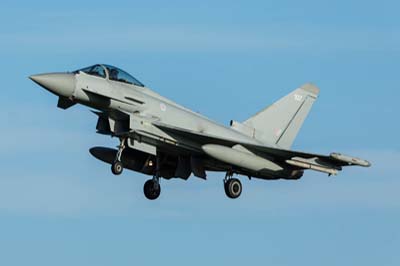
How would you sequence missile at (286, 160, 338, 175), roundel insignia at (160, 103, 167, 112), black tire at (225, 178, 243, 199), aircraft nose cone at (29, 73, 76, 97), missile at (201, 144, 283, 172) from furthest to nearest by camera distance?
black tire at (225, 178, 243, 199), missile at (286, 160, 338, 175), roundel insignia at (160, 103, 167, 112), missile at (201, 144, 283, 172), aircraft nose cone at (29, 73, 76, 97)

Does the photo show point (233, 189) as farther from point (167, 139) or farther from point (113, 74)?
point (113, 74)

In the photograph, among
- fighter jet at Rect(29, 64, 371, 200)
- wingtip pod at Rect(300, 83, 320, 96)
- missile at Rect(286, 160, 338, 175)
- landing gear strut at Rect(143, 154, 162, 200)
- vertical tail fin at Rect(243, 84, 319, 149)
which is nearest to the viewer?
fighter jet at Rect(29, 64, 371, 200)

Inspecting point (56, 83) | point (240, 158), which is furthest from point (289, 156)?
point (56, 83)

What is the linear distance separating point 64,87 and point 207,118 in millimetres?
4853

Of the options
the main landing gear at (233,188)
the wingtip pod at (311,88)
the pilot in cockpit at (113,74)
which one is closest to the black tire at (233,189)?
the main landing gear at (233,188)

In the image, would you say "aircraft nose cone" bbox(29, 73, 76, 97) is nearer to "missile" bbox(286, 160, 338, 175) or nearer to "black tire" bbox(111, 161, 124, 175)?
"black tire" bbox(111, 161, 124, 175)

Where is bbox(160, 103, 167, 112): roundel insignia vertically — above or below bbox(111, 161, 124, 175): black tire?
above

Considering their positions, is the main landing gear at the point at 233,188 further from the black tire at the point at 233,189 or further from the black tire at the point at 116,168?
the black tire at the point at 116,168

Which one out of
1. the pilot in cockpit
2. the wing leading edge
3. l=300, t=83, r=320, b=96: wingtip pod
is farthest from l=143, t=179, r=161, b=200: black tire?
l=300, t=83, r=320, b=96: wingtip pod

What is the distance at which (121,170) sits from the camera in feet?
121

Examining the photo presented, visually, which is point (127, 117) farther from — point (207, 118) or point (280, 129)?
point (280, 129)

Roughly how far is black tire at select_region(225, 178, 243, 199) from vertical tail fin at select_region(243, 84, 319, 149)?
200cm

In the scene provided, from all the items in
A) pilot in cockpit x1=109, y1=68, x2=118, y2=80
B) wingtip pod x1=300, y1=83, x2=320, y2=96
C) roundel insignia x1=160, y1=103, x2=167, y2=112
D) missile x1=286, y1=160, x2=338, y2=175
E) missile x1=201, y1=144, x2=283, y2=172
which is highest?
wingtip pod x1=300, y1=83, x2=320, y2=96

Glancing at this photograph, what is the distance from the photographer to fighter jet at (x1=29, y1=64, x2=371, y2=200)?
1463 inches
